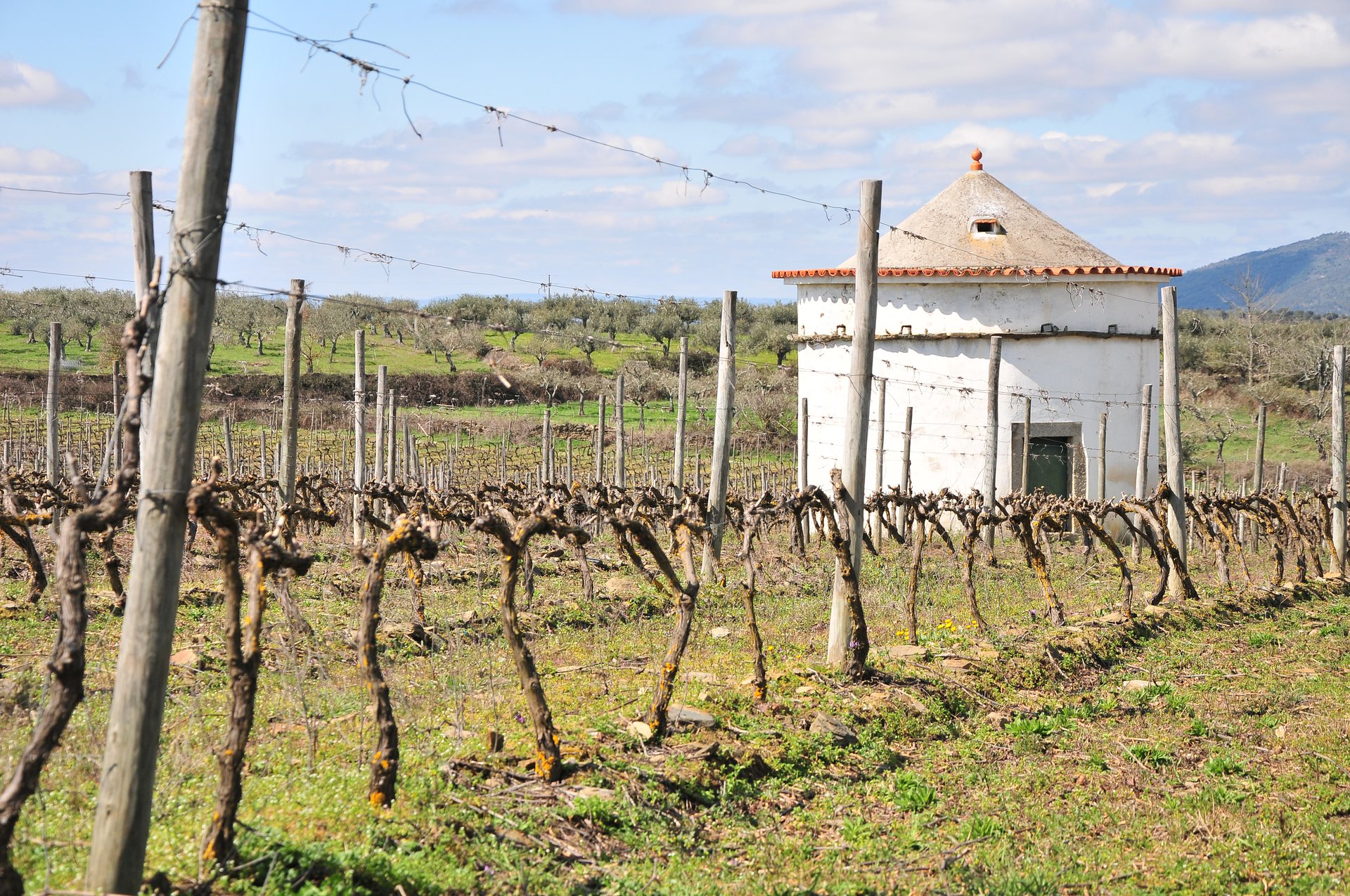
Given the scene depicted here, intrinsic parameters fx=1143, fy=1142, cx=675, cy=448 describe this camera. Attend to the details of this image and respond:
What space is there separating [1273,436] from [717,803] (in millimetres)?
47219

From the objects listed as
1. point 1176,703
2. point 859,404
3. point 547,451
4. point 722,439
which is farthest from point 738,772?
point 547,451

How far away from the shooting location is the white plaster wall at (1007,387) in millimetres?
24516

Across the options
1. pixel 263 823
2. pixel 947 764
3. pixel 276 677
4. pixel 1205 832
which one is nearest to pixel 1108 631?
pixel 947 764

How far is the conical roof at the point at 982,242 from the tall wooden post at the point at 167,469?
789 inches

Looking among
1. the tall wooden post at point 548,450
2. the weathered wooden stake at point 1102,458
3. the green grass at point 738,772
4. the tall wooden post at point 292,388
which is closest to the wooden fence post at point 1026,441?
the weathered wooden stake at point 1102,458

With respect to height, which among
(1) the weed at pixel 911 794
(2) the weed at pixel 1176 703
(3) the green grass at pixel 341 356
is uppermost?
(3) the green grass at pixel 341 356

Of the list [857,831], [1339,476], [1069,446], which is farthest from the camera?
[1069,446]

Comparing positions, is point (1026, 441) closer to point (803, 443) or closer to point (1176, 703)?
point (803, 443)

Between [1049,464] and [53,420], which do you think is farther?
[1049,464]

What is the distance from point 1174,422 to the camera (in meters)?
16.9

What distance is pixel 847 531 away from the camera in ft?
37.1

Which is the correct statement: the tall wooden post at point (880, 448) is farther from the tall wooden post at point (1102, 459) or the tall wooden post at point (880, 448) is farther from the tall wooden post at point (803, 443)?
the tall wooden post at point (1102, 459)

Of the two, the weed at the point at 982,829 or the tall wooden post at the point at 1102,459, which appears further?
the tall wooden post at the point at 1102,459

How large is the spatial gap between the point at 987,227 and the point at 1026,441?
567cm
